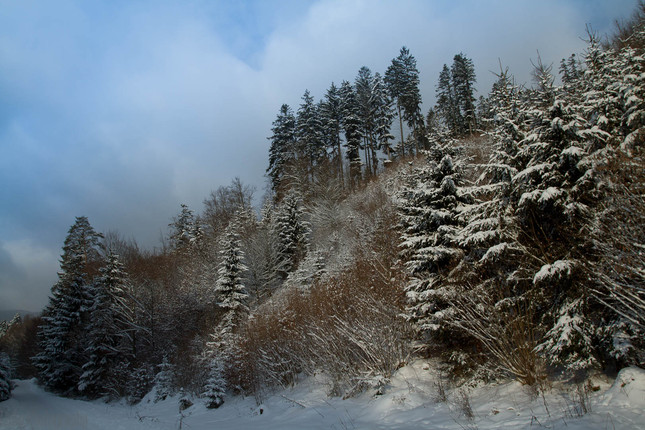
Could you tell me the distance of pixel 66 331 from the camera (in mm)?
29391

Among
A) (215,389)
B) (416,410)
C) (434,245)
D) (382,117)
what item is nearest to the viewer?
(416,410)

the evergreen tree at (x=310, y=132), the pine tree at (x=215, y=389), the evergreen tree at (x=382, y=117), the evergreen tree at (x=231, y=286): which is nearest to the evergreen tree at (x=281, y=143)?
the evergreen tree at (x=310, y=132)

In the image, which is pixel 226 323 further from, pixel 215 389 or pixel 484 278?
pixel 484 278

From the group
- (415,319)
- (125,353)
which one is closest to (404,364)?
(415,319)

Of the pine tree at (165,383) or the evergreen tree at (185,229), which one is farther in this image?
the evergreen tree at (185,229)

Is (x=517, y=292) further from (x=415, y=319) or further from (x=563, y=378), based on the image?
(x=415, y=319)

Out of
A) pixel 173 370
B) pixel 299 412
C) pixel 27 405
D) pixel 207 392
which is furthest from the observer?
pixel 173 370

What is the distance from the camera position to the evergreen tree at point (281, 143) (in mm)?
42866

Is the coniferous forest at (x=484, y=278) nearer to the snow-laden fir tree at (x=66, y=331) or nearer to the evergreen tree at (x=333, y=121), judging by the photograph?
the snow-laden fir tree at (x=66, y=331)

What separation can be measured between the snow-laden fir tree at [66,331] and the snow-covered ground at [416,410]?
50.0 feet

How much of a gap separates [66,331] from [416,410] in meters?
33.4

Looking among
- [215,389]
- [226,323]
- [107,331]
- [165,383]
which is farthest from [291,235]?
[107,331]

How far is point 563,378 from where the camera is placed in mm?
6738

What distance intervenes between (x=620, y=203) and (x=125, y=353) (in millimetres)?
32333
